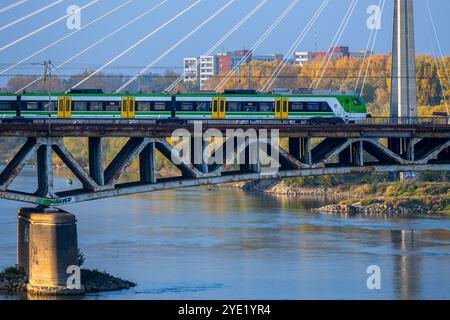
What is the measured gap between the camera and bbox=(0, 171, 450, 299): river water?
6209 cm

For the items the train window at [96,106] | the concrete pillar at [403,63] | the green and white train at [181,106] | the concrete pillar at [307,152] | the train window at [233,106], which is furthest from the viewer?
the concrete pillar at [403,63]

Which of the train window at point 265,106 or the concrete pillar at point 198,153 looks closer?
the concrete pillar at point 198,153

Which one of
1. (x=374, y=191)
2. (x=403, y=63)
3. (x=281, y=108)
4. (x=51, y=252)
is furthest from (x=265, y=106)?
(x=374, y=191)

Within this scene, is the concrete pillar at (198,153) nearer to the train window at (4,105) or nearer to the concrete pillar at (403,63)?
the train window at (4,105)

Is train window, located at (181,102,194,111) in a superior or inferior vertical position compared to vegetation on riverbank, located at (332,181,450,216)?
superior

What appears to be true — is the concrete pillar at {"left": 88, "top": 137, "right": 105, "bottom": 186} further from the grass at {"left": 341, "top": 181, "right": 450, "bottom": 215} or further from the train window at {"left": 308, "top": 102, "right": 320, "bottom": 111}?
the grass at {"left": 341, "top": 181, "right": 450, "bottom": 215}

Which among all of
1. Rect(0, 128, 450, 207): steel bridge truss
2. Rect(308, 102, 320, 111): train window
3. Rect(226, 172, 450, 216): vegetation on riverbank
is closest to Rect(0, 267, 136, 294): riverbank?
Rect(0, 128, 450, 207): steel bridge truss

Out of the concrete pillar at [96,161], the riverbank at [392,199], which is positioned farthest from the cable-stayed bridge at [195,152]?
the riverbank at [392,199]

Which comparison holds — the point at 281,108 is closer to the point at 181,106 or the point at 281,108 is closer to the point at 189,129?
the point at 181,106

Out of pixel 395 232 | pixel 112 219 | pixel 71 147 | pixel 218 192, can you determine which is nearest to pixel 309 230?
pixel 395 232

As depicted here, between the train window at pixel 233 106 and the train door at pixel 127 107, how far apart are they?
204 inches

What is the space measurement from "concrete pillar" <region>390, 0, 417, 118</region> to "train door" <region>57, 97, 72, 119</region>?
79.8 feet

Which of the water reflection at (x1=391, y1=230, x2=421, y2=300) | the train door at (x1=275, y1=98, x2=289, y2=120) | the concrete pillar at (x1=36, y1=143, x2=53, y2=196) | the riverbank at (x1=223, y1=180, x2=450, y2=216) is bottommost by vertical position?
the water reflection at (x1=391, y1=230, x2=421, y2=300)

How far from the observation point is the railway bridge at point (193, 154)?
5875 cm
